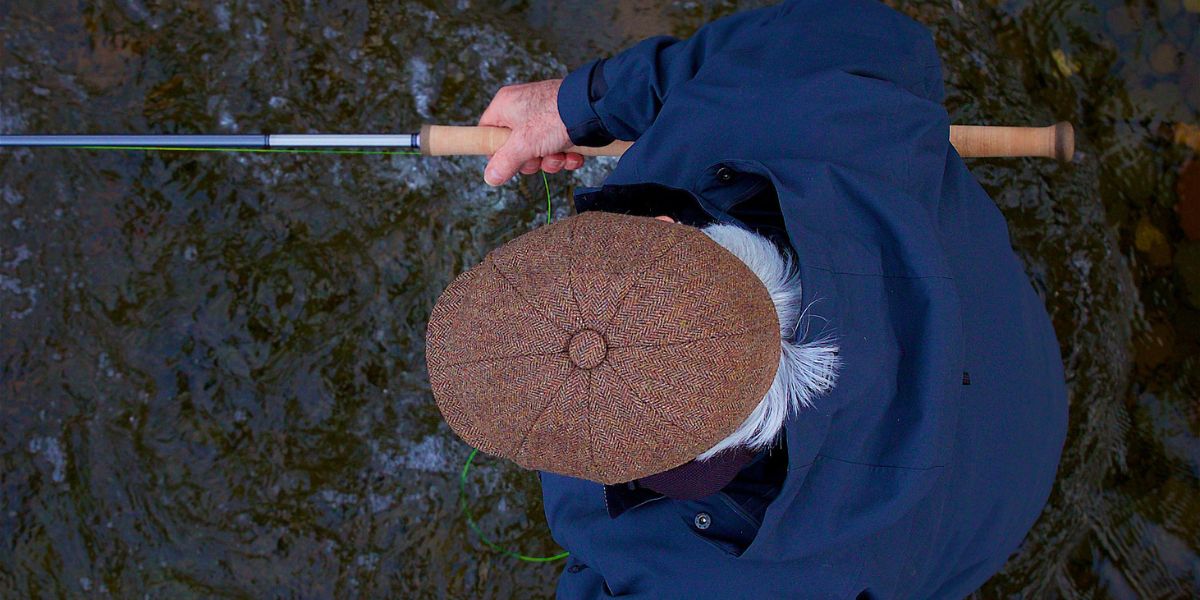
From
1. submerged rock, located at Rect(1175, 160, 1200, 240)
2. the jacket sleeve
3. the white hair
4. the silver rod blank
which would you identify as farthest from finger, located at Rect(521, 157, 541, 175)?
submerged rock, located at Rect(1175, 160, 1200, 240)

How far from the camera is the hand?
7.16 ft

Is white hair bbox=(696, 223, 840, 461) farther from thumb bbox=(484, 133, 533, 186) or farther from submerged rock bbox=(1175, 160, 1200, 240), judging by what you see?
submerged rock bbox=(1175, 160, 1200, 240)

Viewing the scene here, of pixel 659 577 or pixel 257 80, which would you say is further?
pixel 257 80

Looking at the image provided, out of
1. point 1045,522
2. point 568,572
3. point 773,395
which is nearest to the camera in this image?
point 773,395

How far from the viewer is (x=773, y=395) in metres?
1.28

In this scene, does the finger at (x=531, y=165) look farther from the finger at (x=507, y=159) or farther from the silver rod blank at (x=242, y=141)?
the silver rod blank at (x=242, y=141)

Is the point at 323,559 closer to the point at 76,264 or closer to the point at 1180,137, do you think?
the point at 76,264

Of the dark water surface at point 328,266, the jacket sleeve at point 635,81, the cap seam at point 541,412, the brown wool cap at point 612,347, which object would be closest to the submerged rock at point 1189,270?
the dark water surface at point 328,266

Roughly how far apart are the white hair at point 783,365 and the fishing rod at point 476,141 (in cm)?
96

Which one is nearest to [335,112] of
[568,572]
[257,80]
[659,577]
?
[257,80]

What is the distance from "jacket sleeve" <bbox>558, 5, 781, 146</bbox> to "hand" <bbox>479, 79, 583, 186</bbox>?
6cm

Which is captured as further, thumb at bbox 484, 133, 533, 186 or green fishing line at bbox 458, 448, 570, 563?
green fishing line at bbox 458, 448, 570, 563

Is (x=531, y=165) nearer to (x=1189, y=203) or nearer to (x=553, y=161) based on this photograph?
(x=553, y=161)

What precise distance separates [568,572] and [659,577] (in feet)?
1.16
